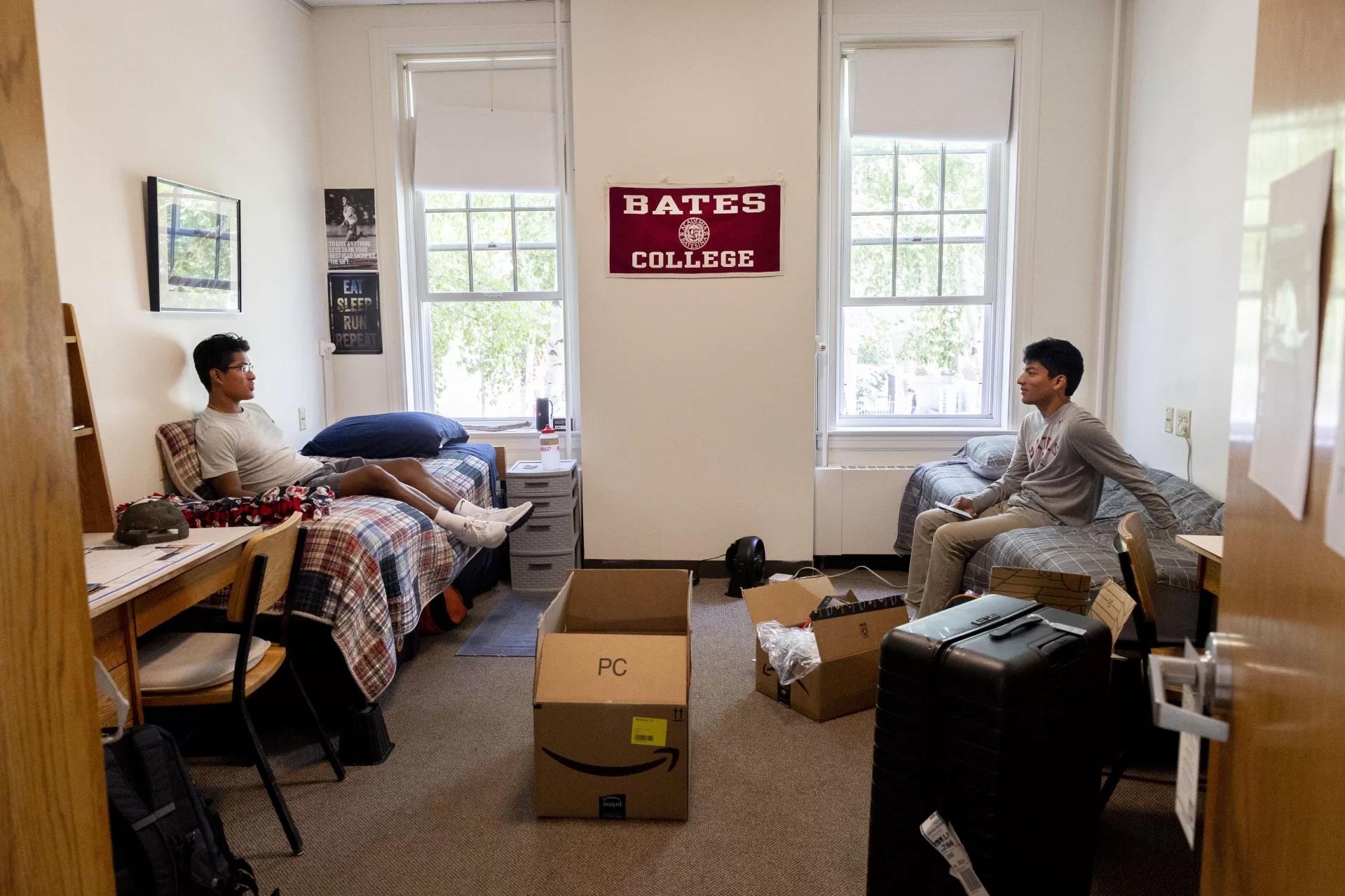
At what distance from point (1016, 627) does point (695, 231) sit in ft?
10.2

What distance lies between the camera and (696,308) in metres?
4.43

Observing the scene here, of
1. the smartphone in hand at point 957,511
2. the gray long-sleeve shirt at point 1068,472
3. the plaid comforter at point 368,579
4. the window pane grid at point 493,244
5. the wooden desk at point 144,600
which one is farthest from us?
the window pane grid at point 493,244

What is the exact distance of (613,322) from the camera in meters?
4.46

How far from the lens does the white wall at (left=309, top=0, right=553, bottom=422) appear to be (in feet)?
15.0

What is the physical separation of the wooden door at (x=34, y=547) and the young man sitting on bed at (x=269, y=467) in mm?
2747

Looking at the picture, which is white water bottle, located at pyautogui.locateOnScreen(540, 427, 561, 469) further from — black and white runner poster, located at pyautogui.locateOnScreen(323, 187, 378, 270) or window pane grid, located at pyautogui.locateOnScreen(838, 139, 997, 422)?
window pane grid, located at pyautogui.locateOnScreen(838, 139, 997, 422)

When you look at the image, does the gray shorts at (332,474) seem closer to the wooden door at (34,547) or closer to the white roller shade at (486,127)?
the white roller shade at (486,127)

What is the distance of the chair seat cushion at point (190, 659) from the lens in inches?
84.7

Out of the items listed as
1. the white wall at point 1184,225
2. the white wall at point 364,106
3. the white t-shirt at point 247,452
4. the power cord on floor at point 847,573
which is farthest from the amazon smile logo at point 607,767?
the white wall at point 364,106

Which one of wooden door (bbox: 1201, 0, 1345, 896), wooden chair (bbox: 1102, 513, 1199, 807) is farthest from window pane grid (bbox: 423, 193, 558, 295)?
wooden door (bbox: 1201, 0, 1345, 896)

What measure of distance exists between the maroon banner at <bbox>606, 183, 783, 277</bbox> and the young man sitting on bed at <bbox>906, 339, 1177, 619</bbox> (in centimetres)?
152

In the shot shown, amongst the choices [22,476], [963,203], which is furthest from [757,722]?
[963,203]

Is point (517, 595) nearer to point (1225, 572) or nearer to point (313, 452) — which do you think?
point (313, 452)

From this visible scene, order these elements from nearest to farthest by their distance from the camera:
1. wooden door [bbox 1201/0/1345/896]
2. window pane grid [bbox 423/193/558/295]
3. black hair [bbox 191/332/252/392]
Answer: wooden door [bbox 1201/0/1345/896]
black hair [bbox 191/332/252/392]
window pane grid [bbox 423/193/558/295]
